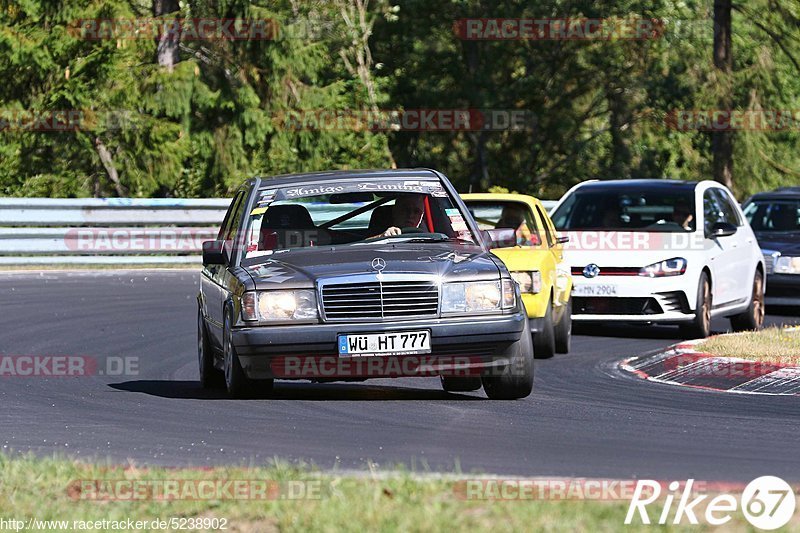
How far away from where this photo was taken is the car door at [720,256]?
54.5 ft

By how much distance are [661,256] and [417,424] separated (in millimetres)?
7349

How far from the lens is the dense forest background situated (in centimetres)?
3156

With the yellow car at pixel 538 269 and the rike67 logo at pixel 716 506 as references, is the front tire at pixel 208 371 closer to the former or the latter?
the yellow car at pixel 538 269

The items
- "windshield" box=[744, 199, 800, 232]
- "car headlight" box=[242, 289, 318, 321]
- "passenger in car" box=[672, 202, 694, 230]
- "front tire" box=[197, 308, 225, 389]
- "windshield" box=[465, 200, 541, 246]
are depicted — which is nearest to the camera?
"car headlight" box=[242, 289, 318, 321]

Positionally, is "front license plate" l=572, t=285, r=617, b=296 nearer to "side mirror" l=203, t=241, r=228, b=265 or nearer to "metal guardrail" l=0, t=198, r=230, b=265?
"side mirror" l=203, t=241, r=228, b=265

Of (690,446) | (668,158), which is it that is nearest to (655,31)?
(668,158)

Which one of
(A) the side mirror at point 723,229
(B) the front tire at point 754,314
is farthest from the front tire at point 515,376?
(B) the front tire at point 754,314

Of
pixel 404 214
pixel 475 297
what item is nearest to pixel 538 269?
pixel 404 214

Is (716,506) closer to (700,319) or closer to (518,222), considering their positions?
(518,222)

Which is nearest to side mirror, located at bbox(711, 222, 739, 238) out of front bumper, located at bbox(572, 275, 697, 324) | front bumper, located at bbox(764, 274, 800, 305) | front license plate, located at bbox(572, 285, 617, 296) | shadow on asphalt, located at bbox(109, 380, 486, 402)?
front bumper, located at bbox(572, 275, 697, 324)

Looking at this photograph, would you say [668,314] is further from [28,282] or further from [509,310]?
[28,282]

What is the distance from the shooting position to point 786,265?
19.6m

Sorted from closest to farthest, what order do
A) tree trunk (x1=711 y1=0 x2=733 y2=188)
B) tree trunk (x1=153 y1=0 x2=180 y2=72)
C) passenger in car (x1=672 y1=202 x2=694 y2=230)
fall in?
passenger in car (x1=672 y1=202 x2=694 y2=230) < tree trunk (x1=153 y1=0 x2=180 y2=72) < tree trunk (x1=711 y1=0 x2=733 y2=188)

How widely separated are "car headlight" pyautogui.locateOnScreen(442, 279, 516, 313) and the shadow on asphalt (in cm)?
92
